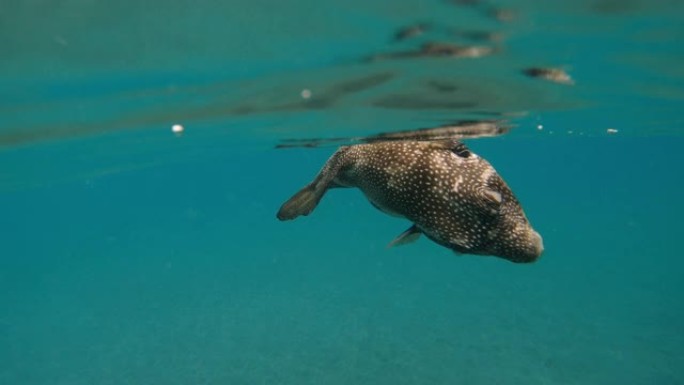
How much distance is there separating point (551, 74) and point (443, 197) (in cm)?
798

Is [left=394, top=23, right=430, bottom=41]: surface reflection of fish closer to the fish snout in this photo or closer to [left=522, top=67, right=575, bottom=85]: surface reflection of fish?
[left=522, top=67, right=575, bottom=85]: surface reflection of fish

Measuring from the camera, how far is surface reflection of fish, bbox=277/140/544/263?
4961mm

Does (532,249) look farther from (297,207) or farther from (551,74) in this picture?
(551,74)

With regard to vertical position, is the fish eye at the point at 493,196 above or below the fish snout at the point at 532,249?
above

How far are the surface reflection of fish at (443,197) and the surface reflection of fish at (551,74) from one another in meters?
6.38

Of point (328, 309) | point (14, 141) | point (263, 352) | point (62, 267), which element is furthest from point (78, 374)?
point (62, 267)

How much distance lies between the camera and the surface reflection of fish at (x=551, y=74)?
36.8ft

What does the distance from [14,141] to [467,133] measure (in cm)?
1503

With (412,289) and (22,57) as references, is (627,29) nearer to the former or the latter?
(22,57)

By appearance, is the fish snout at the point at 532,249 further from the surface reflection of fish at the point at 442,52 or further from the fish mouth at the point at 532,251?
the surface reflection of fish at the point at 442,52

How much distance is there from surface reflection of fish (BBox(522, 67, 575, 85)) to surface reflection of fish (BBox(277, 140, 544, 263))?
638cm

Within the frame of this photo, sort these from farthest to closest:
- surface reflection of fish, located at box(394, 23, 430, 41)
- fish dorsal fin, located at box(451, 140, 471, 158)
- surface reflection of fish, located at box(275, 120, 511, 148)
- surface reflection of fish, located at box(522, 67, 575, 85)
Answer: surface reflection of fish, located at box(275, 120, 511, 148), surface reflection of fish, located at box(522, 67, 575, 85), surface reflection of fish, located at box(394, 23, 430, 41), fish dorsal fin, located at box(451, 140, 471, 158)

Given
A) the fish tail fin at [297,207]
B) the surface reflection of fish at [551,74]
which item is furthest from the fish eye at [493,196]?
the surface reflection of fish at [551,74]

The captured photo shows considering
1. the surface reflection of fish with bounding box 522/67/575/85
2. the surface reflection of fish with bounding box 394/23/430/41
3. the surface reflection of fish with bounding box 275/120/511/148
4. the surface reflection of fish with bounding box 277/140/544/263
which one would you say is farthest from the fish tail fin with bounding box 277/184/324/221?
the surface reflection of fish with bounding box 275/120/511/148
